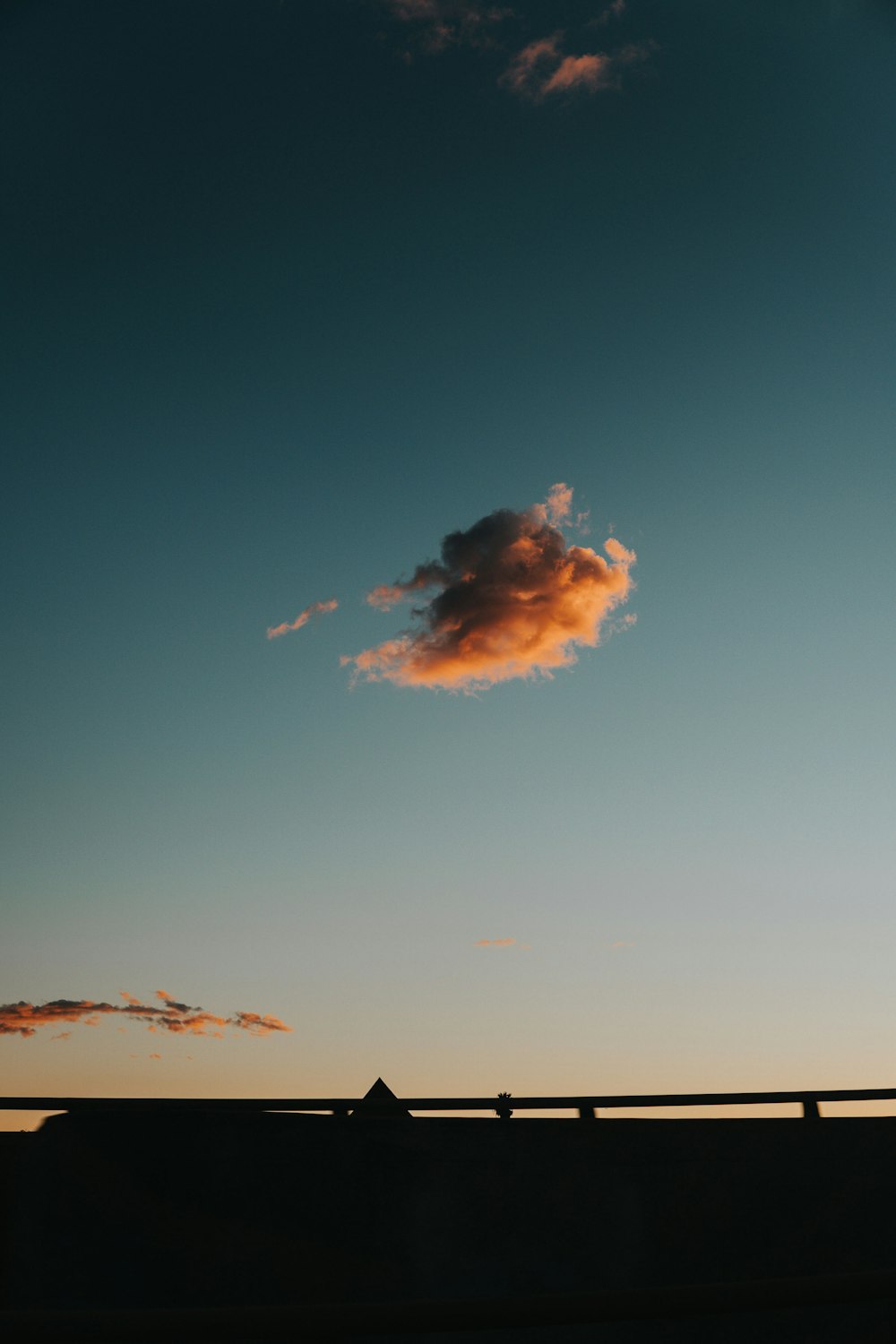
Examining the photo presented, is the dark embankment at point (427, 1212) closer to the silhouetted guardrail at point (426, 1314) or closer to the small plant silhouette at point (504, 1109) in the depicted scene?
the small plant silhouette at point (504, 1109)

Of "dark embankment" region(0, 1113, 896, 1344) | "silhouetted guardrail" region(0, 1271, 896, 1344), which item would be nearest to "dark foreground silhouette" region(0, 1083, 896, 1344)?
"dark embankment" region(0, 1113, 896, 1344)

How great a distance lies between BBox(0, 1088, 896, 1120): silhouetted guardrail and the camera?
6.16m

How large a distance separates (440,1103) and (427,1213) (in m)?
0.72

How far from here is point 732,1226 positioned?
631 cm

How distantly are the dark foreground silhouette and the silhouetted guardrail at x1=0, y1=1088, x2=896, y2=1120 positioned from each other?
4.8 inches

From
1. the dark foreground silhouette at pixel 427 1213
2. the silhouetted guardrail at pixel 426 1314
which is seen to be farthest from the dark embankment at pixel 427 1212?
the silhouetted guardrail at pixel 426 1314

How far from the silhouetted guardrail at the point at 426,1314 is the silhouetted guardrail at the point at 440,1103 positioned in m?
4.84

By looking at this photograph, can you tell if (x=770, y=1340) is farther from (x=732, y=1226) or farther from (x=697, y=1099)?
(x=697, y=1099)

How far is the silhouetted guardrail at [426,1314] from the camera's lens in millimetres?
1578

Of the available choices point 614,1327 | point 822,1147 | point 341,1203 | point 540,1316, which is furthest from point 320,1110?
point 540,1316

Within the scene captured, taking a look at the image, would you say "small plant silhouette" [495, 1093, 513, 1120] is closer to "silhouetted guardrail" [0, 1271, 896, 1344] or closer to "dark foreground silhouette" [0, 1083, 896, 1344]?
"dark foreground silhouette" [0, 1083, 896, 1344]

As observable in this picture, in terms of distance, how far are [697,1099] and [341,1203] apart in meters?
2.39

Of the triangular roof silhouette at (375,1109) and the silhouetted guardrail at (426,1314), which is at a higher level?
the triangular roof silhouette at (375,1109)

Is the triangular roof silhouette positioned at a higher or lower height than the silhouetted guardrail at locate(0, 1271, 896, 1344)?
higher
